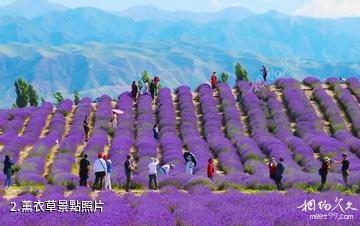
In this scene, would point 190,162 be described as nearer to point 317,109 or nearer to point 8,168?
point 8,168

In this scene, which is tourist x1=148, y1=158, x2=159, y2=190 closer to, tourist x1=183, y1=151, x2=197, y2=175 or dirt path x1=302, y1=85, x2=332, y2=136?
tourist x1=183, y1=151, x2=197, y2=175

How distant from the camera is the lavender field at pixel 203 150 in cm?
1109

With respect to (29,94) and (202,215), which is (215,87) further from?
(29,94)

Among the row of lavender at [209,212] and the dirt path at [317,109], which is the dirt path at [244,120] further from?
the row of lavender at [209,212]

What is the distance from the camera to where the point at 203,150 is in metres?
26.0

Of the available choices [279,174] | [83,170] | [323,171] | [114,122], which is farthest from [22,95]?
[323,171]

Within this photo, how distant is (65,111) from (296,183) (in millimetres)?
21589

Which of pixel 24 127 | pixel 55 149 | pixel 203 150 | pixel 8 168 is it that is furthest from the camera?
pixel 24 127

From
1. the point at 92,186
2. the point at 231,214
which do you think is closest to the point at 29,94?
the point at 92,186

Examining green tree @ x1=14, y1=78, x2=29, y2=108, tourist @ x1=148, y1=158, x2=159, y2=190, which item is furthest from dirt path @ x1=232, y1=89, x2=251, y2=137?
green tree @ x1=14, y1=78, x2=29, y2=108

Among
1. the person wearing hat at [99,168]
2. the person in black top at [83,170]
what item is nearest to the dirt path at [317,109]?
the person wearing hat at [99,168]

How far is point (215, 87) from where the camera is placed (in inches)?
1636

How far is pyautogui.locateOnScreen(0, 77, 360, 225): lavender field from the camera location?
1109 cm

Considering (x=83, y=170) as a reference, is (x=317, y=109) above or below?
above
